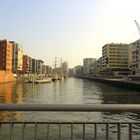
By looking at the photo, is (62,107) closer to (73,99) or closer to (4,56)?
(73,99)

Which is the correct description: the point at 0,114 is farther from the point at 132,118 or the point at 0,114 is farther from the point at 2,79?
the point at 2,79

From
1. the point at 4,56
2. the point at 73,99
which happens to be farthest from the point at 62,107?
the point at 4,56

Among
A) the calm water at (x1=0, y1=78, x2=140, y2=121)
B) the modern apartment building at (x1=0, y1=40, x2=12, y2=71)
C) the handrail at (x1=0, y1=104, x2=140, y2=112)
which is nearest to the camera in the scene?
the handrail at (x1=0, y1=104, x2=140, y2=112)

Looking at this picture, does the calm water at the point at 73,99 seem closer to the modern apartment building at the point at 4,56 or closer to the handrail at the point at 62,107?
the handrail at the point at 62,107

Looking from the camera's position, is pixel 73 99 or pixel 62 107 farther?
pixel 73 99

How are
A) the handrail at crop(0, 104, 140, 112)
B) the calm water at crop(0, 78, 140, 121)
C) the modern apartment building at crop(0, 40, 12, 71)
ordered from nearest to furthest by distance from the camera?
the handrail at crop(0, 104, 140, 112)
the calm water at crop(0, 78, 140, 121)
the modern apartment building at crop(0, 40, 12, 71)

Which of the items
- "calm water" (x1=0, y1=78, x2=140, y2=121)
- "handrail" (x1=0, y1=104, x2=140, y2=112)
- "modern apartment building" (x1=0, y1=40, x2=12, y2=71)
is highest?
"modern apartment building" (x1=0, y1=40, x2=12, y2=71)

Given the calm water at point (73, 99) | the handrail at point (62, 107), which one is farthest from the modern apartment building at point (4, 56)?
the handrail at point (62, 107)

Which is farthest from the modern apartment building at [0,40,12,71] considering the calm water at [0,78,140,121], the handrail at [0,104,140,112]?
the handrail at [0,104,140,112]

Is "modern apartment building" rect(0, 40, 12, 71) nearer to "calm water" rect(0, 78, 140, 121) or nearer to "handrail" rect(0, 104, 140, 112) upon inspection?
"calm water" rect(0, 78, 140, 121)

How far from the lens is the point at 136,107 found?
532 cm

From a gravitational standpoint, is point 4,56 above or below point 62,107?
above

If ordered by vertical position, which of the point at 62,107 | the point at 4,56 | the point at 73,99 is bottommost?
the point at 73,99

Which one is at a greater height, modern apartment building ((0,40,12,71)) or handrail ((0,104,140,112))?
modern apartment building ((0,40,12,71))
